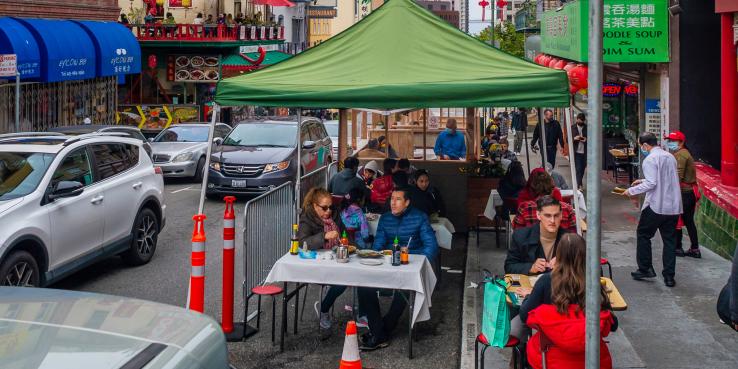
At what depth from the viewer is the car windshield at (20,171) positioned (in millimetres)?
9188

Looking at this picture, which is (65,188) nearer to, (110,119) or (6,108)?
(6,108)

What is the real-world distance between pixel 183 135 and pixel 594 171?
19.4 m

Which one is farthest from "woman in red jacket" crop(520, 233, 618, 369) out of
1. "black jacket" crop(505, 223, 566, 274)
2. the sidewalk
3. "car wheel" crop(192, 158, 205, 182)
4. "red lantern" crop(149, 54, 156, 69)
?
"red lantern" crop(149, 54, 156, 69)

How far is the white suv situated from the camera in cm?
891

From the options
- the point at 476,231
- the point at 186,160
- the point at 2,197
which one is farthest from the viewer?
the point at 186,160

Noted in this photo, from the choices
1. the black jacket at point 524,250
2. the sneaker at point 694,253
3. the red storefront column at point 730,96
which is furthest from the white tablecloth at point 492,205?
the black jacket at point 524,250

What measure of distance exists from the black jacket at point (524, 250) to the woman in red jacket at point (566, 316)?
1.43 m

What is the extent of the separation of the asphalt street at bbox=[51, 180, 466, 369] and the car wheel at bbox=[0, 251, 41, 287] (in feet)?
4.00

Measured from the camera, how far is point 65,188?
31.1 feet

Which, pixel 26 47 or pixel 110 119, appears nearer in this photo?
pixel 26 47

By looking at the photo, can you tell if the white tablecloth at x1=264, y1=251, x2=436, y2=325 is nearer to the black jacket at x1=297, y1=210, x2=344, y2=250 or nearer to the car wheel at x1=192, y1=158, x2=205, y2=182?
the black jacket at x1=297, y1=210, x2=344, y2=250

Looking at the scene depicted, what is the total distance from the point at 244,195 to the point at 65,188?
883 centimetres

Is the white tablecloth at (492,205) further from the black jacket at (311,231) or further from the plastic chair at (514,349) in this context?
the plastic chair at (514,349)

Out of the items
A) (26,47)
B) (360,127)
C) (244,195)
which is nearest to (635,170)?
(360,127)
